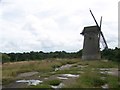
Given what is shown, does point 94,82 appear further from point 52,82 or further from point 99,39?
point 99,39

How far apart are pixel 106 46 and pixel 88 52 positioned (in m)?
4.37

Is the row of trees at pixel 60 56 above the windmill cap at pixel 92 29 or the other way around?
the other way around

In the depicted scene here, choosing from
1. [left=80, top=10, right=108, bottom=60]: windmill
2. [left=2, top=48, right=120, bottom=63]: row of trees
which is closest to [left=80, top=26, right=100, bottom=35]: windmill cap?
[left=80, top=10, right=108, bottom=60]: windmill

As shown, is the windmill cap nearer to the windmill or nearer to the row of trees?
the windmill

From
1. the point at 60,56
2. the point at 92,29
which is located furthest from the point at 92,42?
the point at 60,56

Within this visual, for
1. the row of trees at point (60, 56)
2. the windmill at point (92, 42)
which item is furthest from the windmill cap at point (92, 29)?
the row of trees at point (60, 56)

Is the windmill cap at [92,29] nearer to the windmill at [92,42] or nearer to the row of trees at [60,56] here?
the windmill at [92,42]

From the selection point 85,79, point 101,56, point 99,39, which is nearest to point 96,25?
point 99,39

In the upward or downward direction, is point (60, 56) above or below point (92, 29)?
below

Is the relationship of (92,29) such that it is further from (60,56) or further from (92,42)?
(60,56)

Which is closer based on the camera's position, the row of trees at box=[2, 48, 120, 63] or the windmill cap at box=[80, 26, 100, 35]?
the row of trees at box=[2, 48, 120, 63]

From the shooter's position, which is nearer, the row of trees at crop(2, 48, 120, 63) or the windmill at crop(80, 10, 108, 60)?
the row of trees at crop(2, 48, 120, 63)

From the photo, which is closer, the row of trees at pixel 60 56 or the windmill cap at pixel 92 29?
the row of trees at pixel 60 56

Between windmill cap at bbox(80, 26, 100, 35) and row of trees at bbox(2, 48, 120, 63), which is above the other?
windmill cap at bbox(80, 26, 100, 35)
